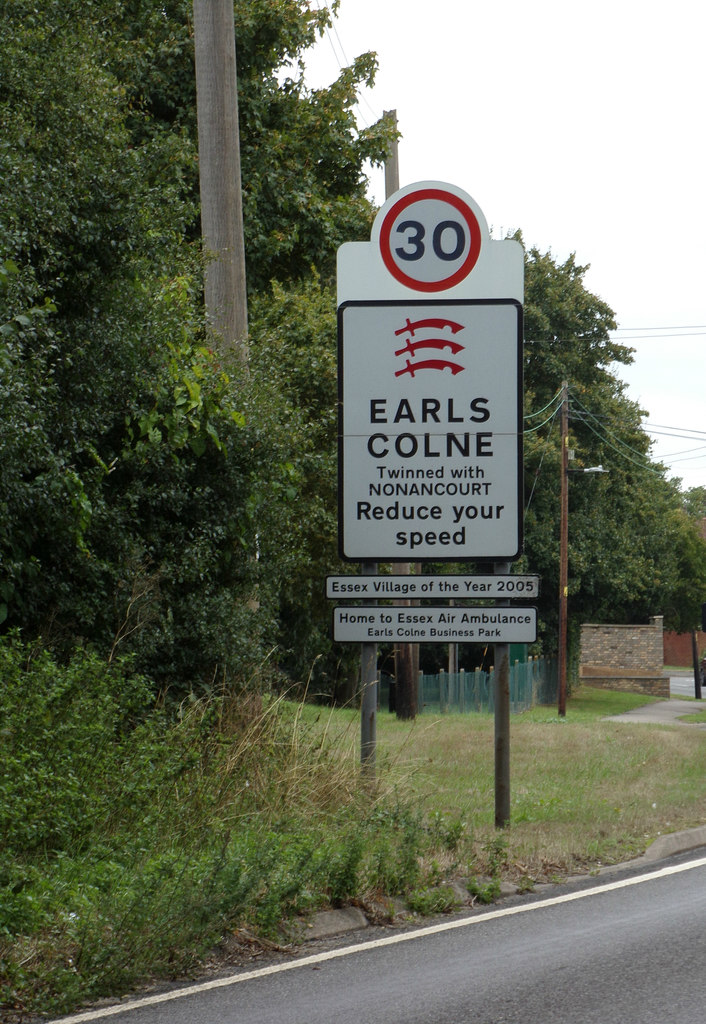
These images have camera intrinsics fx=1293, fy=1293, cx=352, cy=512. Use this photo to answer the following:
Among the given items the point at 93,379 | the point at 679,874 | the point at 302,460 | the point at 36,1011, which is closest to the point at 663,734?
the point at 302,460

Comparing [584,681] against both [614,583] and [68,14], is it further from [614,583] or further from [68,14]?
[68,14]

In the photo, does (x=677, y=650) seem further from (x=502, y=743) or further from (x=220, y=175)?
(x=502, y=743)

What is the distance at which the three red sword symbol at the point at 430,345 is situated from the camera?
10445 mm

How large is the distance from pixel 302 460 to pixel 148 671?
20.2 ft

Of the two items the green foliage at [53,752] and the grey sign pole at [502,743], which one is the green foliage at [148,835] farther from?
the grey sign pole at [502,743]

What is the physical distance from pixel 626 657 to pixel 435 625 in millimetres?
43683

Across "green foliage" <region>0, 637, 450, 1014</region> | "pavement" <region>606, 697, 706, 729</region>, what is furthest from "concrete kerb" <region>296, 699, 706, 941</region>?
"pavement" <region>606, 697, 706, 729</region>

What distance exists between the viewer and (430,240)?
1052 centimetres

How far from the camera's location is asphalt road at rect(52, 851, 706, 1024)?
555 cm

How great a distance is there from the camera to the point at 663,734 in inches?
982

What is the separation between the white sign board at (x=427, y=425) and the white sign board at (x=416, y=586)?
0.71ft

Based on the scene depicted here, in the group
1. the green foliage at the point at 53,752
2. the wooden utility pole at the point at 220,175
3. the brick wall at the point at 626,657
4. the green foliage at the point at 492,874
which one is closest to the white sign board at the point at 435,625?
the green foliage at the point at 492,874

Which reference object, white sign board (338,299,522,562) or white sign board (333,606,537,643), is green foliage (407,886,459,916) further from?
white sign board (338,299,522,562)

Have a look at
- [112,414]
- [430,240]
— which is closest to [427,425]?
[430,240]
